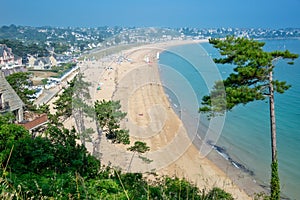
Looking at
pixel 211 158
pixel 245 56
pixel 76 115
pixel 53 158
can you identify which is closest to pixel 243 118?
pixel 211 158

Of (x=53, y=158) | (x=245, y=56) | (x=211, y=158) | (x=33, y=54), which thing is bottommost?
(x=211, y=158)

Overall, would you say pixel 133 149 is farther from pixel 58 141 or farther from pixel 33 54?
pixel 33 54

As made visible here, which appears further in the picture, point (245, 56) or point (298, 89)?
point (298, 89)

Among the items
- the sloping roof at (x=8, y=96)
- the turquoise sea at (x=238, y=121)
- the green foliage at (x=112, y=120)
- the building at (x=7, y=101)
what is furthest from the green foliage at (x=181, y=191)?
the sloping roof at (x=8, y=96)

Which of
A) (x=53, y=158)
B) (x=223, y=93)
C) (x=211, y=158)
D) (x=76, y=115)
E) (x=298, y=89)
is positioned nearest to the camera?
(x=53, y=158)

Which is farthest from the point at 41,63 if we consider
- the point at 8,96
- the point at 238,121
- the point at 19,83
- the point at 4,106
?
the point at 4,106

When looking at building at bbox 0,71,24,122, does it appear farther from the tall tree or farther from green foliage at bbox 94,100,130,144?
the tall tree

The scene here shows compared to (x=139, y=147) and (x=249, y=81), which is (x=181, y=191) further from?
(x=249, y=81)
